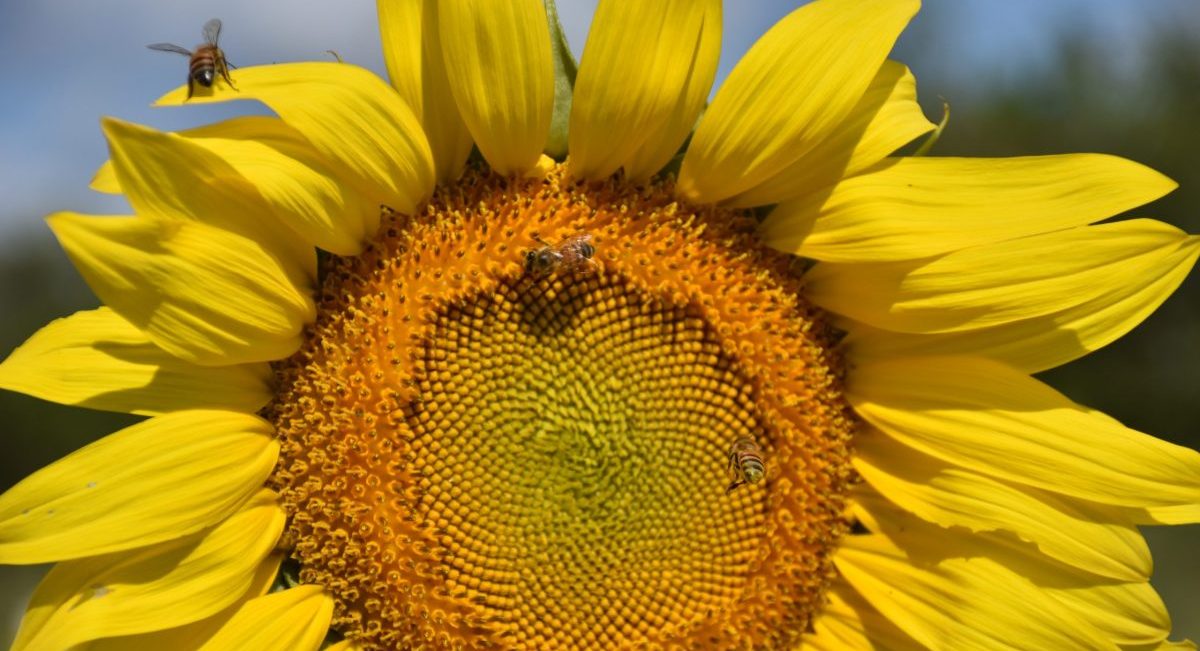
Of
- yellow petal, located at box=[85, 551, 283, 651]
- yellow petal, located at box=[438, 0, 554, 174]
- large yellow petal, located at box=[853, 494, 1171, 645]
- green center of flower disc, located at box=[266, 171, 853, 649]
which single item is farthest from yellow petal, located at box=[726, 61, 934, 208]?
yellow petal, located at box=[85, 551, 283, 651]

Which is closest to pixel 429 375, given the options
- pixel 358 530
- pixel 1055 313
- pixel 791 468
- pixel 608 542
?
pixel 358 530

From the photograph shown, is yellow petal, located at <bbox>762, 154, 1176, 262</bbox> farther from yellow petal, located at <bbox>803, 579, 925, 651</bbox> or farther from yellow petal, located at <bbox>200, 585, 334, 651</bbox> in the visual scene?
yellow petal, located at <bbox>200, 585, 334, 651</bbox>

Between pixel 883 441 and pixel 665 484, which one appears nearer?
pixel 665 484

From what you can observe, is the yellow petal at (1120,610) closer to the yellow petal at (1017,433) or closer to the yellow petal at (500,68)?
the yellow petal at (1017,433)

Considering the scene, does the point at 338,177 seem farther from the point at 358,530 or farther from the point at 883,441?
the point at 883,441

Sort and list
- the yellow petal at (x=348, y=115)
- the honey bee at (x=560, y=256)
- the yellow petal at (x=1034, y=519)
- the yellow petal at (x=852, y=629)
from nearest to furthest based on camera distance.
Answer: the yellow petal at (x=348, y=115) < the honey bee at (x=560, y=256) < the yellow petal at (x=1034, y=519) < the yellow petal at (x=852, y=629)

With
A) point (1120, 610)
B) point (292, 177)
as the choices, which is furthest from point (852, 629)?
point (292, 177)

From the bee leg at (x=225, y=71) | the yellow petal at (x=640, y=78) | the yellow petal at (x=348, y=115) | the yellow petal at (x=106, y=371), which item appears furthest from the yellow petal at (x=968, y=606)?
the bee leg at (x=225, y=71)
